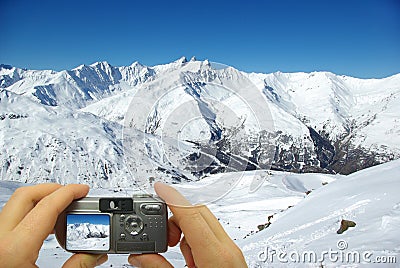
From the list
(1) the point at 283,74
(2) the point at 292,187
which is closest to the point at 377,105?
(1) the point at 283,74

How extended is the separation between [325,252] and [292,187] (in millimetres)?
8525

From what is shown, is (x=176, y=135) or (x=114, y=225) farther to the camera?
(x=176, y=135)

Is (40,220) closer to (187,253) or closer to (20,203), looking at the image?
(20,203)

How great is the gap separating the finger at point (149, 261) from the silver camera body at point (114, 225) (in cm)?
1

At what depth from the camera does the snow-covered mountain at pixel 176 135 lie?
2.70ft

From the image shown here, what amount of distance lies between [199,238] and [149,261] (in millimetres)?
Result: 136

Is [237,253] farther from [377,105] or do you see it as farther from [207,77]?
[377,105]

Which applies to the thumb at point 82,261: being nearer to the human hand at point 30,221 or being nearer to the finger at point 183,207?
the human hand at point 30,221

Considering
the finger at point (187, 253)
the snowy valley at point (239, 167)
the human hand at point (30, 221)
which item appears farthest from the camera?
the snowy valley at point (239, 167)

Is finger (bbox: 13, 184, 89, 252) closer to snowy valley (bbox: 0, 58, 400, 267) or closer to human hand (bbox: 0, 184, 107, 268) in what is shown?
human hand (bbox: 0, 184, 107, 268)

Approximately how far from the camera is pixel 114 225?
0.67 meters

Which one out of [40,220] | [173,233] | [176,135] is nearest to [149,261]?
[173,233]

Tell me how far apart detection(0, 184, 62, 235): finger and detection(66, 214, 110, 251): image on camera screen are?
0.07 meters

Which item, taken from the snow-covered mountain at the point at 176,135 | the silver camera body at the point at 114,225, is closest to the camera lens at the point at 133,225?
the silver camera body at the point at 114,225
